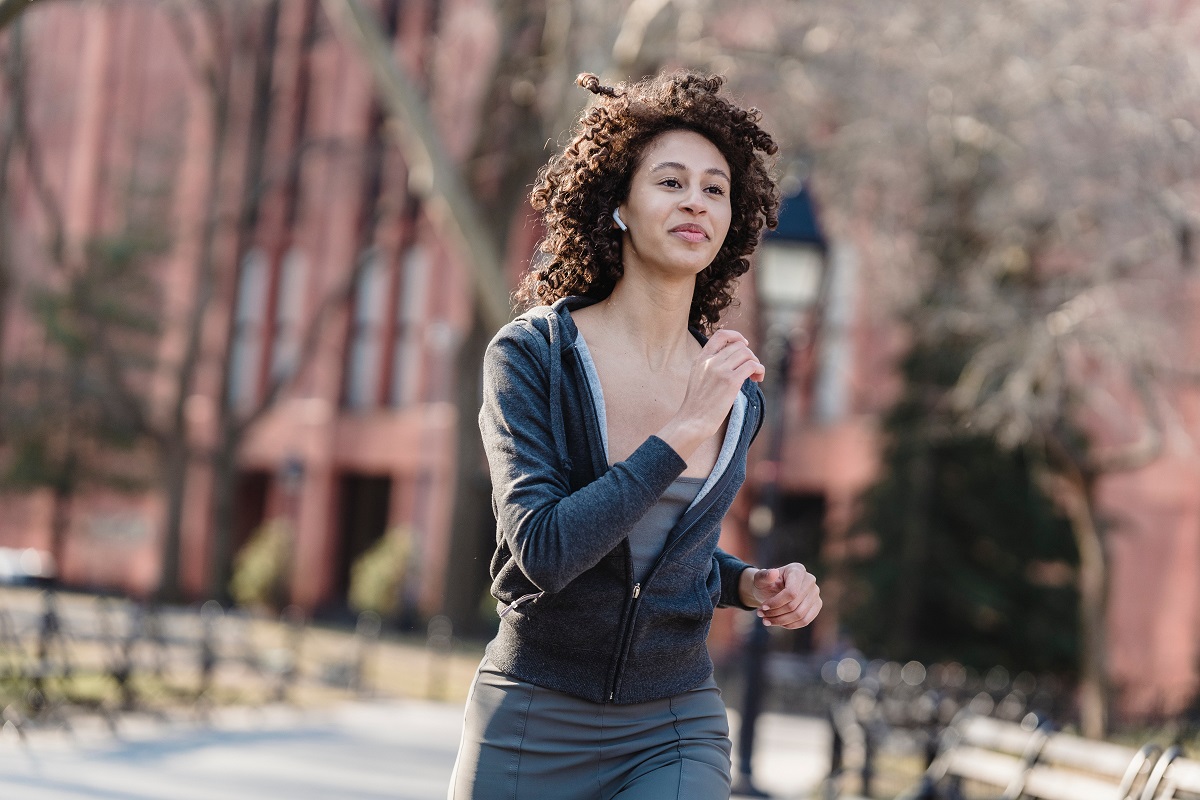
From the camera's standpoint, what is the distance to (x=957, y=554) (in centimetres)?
2328

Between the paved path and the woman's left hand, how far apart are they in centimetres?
641

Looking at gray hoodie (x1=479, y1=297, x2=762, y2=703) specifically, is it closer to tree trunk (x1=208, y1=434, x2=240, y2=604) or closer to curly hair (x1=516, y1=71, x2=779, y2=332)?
curly hair (x1=516, y1=71, x2=779, y2=332)

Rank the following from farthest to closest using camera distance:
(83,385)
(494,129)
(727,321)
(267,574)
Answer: (267,574)
(83,385)
(494,129)
(727,321)

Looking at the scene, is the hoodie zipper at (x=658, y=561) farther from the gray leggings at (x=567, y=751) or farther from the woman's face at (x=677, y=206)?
the woman's face at (x=677, y=206)

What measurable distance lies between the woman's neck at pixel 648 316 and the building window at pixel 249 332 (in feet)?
124

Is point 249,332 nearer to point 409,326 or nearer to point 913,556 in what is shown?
point 409,326

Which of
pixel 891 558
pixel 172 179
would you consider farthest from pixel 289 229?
pixel 891 558

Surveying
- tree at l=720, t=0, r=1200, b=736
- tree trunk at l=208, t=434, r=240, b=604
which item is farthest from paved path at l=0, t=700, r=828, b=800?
tree trunk at l=208, t=434, r=240, b=604

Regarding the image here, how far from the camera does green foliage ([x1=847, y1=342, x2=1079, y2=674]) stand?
2272cm

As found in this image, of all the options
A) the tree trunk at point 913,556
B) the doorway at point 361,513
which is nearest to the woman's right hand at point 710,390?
the tree trunk at point 913,556

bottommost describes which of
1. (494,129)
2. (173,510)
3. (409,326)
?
(173,510)

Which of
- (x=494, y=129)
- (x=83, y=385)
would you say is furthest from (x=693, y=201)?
(x=83, y=385)

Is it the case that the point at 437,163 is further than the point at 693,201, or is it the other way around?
the point at 437,163

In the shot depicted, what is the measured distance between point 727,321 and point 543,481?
1332 mm
